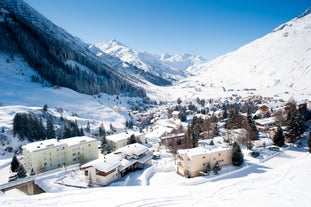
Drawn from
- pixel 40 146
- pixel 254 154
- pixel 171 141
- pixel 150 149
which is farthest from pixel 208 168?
pixel 40 146

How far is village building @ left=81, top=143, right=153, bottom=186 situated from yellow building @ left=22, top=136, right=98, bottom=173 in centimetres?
848

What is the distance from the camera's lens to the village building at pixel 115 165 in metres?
27.9

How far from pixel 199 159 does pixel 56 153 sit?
1049 inches

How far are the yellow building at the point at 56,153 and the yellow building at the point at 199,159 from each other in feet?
64.6

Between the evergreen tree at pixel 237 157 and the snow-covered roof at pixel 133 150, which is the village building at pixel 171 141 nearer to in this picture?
the snow-covered roof at pixel 133 150

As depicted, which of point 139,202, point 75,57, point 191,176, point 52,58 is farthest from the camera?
point 75,57

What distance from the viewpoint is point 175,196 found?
1496 cm

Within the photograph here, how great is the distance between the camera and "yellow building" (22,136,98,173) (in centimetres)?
3528

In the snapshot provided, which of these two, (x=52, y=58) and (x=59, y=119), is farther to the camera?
(x=52, y=58)

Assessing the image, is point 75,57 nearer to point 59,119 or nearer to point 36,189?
point 59,119

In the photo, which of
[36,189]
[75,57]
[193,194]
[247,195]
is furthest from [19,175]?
[75,57]

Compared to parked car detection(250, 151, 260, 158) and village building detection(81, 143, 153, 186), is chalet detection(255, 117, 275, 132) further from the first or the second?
village building detection(81, 143, 153, 186)

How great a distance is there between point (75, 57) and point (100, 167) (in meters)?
166

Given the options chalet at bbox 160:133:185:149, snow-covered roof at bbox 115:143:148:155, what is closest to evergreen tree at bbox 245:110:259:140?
chalet at bbox 160:133:185:149
